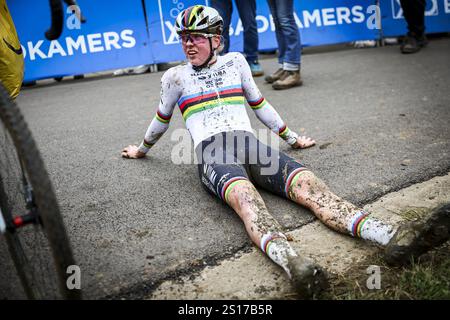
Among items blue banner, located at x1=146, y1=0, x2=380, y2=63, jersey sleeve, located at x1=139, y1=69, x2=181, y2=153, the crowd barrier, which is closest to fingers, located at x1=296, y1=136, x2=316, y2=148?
jersey sleeve, located at x1=139, y1=69, x2=181, y2=153

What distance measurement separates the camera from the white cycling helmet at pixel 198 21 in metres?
2.61

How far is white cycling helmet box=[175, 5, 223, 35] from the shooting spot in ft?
8.55

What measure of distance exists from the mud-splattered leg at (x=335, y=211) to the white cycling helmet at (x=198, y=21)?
1.12 metres

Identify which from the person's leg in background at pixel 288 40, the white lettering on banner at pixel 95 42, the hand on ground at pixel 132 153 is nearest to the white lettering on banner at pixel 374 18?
the person's leg in background at pixel 288 40

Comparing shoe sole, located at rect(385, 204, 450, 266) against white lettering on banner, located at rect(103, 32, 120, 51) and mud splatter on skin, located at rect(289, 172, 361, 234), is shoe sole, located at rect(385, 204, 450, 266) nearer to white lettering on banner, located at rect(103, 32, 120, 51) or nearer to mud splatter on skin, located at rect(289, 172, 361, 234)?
mud splatter on skin, located at rect(289, 172, 361, 234)

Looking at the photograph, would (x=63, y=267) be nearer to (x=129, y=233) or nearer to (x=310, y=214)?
(x=129, y=233)

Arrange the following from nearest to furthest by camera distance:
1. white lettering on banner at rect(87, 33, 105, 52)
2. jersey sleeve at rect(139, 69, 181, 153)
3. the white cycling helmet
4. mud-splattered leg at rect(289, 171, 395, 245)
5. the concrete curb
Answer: the concrete curb
mud-splattered leg at rect(289, 171, 395, 245)
the white cycling helmet
jersey sleeve at rect(139, 69, 181, 153)
white lettering on banner at rect(87, 33, 105, 52)

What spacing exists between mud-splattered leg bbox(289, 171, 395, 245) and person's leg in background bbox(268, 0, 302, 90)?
3292 mm

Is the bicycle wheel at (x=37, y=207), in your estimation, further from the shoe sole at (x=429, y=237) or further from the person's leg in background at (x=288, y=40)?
the person's leg in background at (x=288, y=40)

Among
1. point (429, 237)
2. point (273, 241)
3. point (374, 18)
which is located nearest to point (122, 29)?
point (374, 18)

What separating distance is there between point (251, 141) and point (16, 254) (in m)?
1.49

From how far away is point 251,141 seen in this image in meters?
2.65

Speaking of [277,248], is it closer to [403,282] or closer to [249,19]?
[403,282]
